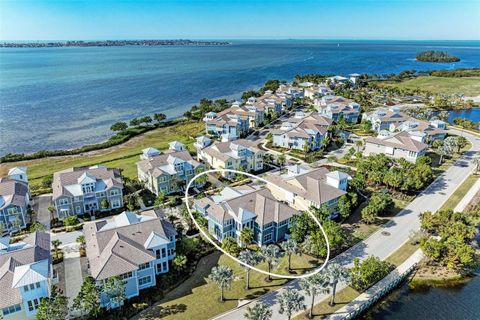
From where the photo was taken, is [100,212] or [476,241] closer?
[476,241]

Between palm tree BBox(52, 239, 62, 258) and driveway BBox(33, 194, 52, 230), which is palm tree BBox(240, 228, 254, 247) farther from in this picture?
driveway BBox(33, 194, 52, 230)

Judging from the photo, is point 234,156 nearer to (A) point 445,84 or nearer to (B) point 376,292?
(B) point 376,292

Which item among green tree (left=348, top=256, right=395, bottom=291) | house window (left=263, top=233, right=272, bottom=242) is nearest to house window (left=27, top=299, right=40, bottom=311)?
house window (left=263, top=233, right=272, bottom=242)

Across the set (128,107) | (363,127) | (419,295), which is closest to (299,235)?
(419,295)

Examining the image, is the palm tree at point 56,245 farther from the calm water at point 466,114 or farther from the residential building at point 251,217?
the calm water at point 466,114

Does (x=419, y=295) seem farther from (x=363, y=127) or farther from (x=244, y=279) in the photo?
(x=363, y=127)

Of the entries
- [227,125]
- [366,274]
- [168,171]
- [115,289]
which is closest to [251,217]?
[366,274]

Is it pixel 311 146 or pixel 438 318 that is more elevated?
pixel 311 146
